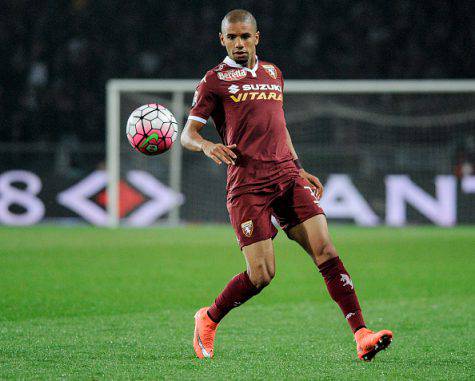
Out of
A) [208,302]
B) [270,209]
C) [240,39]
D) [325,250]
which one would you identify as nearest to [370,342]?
[325,250]

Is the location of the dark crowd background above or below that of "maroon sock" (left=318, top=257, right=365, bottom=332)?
above

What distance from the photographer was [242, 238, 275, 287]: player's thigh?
493 cm

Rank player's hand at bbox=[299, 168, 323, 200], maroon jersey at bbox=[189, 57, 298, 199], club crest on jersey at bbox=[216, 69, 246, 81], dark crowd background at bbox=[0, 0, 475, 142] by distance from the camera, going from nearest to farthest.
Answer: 1. maroon jersey at bbox=[189, 57, 298, 199]
2. club crest on jersey at bbox=[216, 69, 246, 81]
3. player's hand at bbox=[299, 168, 323, 200]
4. dark crowd background at bbox=[0, 0, 475, 142]

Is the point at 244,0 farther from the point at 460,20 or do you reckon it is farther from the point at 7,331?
the point at 7,331

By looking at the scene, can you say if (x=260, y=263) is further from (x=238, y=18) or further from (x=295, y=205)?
(x=238, y=18)

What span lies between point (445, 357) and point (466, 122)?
12.7m

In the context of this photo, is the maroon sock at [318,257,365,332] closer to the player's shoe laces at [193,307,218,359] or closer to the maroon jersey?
the maroon jersey

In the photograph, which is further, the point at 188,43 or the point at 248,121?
the point at 188,43

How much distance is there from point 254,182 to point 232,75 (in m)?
0.68

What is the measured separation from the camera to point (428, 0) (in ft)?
76.9

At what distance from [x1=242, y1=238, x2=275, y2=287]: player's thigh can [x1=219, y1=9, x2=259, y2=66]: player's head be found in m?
1.12

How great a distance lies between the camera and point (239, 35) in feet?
16.7

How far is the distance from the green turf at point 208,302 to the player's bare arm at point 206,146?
3.68ft

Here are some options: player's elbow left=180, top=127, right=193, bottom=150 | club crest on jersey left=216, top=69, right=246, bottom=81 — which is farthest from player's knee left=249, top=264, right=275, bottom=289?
club crest on jersey left=216, top=69, right=246, bottom=81
